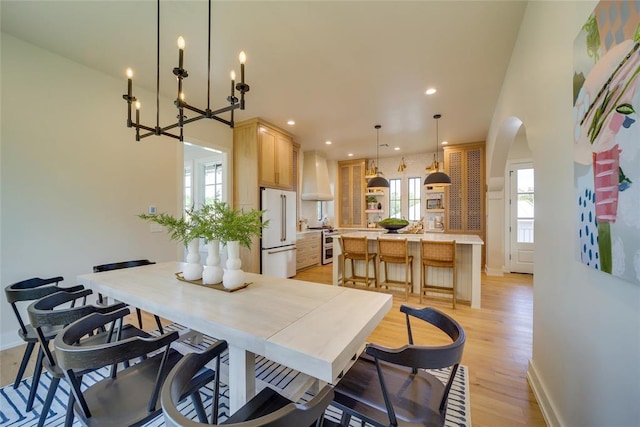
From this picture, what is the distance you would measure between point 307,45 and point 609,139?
2383 mm

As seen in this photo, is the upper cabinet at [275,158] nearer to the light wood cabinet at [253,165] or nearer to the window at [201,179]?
the light wood cabinet at [253,165]

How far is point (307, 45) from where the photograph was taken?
2424mm

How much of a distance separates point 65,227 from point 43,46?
1.86m

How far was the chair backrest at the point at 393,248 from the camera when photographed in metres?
3.62

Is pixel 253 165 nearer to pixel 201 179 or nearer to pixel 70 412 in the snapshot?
pixel 201 179

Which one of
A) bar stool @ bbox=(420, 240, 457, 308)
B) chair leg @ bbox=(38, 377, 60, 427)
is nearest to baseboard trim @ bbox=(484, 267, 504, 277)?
bar stool @ bbox=(420, 240, 457, 308)

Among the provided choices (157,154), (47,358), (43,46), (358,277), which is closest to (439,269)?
(358,277)

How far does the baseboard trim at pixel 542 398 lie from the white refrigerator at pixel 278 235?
142 inches

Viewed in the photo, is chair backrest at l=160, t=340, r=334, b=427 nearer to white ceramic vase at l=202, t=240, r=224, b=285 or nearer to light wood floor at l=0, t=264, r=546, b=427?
white ceramic vase at l=202, t=240, r=224, b=285

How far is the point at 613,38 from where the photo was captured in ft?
2.87

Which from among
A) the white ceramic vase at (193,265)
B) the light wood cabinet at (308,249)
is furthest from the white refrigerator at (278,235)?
the white ceramic vase at (193,265)

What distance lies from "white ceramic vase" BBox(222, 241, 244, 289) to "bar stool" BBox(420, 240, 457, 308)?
109 inches

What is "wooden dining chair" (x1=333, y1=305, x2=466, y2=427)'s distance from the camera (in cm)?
90

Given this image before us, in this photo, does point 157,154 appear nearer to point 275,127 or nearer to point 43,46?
point 43,46
